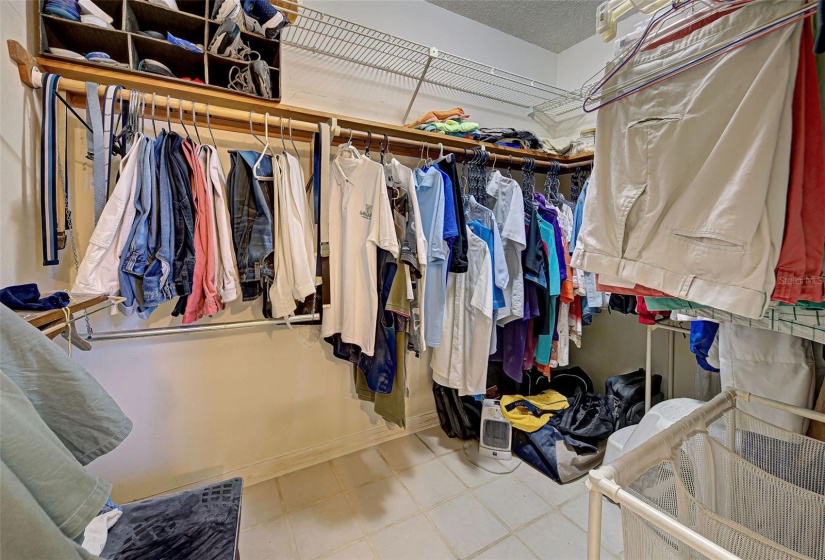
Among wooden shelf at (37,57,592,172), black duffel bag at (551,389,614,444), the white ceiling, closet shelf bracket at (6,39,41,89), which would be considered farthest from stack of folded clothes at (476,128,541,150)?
closet shelf bracket at (6,39,41,89)

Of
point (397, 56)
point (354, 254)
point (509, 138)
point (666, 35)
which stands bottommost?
point (354, 254)

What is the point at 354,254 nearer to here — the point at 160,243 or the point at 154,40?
the point at 160,243

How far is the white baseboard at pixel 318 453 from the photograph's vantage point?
66.6 inches

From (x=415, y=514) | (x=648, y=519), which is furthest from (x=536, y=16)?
(x=415, y=514)

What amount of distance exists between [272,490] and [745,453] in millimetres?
1915

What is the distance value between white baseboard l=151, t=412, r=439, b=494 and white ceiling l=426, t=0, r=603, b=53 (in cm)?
268

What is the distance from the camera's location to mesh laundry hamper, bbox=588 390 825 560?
0.64 m

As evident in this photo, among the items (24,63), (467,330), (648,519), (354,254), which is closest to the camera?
(648,519)

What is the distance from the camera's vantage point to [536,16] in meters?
2.11

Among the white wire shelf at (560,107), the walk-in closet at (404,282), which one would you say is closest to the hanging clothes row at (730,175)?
the walk-in closet at (404,282)

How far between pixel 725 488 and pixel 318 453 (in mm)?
1768

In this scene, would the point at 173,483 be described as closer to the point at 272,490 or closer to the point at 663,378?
the point at 272,490

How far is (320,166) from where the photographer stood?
1342 mm

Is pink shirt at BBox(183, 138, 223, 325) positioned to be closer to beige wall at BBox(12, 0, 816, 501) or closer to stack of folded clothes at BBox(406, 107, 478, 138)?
beige wall at BBox(12, 0, 816, 501)
